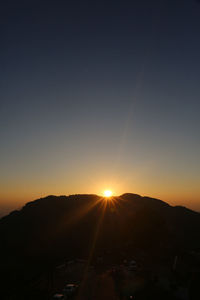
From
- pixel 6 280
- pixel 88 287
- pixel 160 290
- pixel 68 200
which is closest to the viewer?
pixel 160 290

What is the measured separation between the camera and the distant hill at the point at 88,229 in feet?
161

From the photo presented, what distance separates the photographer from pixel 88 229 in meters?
74.6

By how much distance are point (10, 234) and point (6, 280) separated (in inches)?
2026

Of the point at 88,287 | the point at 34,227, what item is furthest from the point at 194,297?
the point at 34,227

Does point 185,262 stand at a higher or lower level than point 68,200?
lower

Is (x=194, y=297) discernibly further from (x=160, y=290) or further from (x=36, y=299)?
(x=36, y=299)

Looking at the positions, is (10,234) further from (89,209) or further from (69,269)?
→ (69,269)

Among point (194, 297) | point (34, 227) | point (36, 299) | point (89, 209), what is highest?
point (89, 209)

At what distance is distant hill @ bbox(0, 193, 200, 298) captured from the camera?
4897cm

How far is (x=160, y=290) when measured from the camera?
75.5 feet

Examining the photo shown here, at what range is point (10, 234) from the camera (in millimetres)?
74688

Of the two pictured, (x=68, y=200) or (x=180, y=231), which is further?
(x=68, y=200)

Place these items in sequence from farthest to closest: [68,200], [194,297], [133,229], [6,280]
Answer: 1. [68,200]
2. [133,229]
3. [6,280]
4. [194,297]

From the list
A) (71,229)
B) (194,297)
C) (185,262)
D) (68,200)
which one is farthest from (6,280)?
(68,200)
